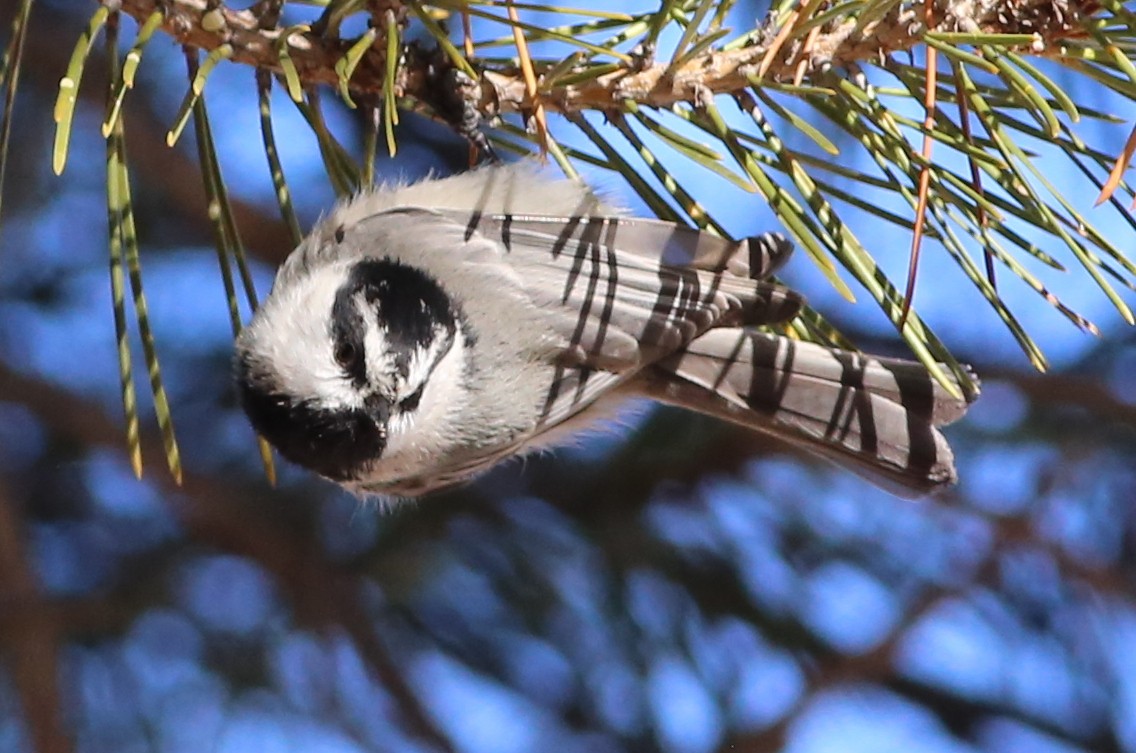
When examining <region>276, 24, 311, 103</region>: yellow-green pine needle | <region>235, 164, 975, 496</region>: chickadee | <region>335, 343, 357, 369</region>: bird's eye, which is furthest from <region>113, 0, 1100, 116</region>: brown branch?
<region>335, 343, 357, 369</region>: bird's eye

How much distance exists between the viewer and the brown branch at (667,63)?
557 millimetres

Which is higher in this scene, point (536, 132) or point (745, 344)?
point (536, 132)

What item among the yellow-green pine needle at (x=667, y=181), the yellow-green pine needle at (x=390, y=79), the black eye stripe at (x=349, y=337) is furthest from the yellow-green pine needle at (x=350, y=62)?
the black eye stripe at (x=349, y=337)

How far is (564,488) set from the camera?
1207 millimetres

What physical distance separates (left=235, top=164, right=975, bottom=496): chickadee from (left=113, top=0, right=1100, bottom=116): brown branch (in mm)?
134

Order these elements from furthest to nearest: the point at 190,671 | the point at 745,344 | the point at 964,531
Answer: the point at 964,531 < the point at 190,671 < the point at 745,344

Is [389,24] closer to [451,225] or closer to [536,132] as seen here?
[536,132]

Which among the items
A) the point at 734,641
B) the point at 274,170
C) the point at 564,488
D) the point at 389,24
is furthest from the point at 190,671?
the point at 389,24

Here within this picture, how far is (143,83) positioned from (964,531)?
85 centimetres

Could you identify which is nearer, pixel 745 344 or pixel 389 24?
pixel 389 24

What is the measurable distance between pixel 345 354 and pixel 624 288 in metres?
0.19

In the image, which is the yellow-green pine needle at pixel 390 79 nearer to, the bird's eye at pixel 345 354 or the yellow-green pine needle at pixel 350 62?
the yellow-green pine needle at pixel 350 62

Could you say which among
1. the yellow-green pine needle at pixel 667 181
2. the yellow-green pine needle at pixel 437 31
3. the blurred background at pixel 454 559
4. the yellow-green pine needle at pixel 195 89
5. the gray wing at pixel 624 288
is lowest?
the blurred background at pixel 454 559

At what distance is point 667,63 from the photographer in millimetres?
637
